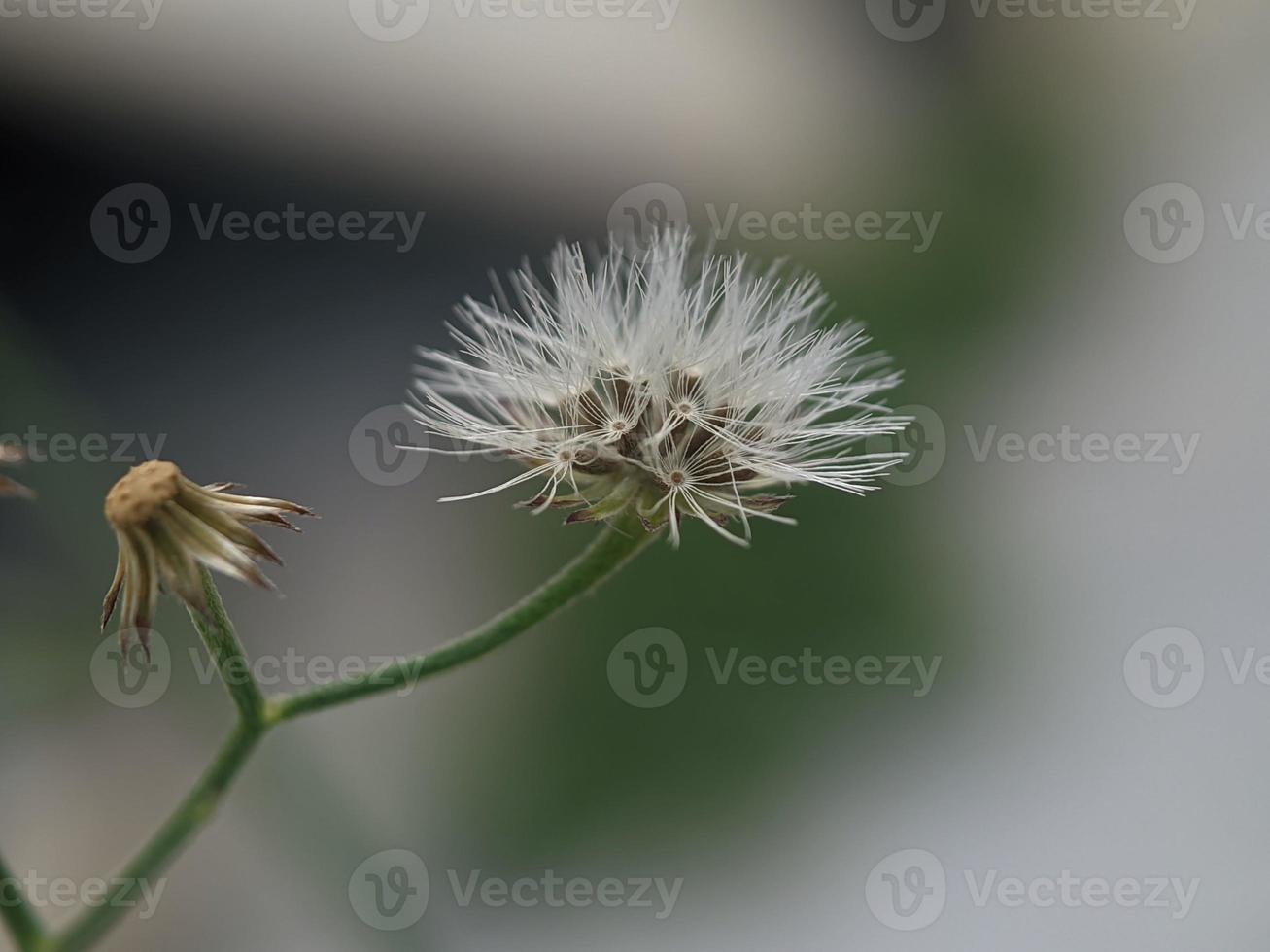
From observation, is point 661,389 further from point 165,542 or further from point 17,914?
point 17,914

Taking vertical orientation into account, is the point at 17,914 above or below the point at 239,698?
below

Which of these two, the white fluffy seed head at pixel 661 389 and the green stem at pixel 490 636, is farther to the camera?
the white fluffy seed head at pixel 661 389

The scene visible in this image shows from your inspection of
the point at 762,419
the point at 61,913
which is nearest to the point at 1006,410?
the point at 762,419

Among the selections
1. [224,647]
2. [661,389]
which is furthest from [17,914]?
[661,389]

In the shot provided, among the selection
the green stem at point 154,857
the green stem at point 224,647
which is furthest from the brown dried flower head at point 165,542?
the green stem at point 154,857

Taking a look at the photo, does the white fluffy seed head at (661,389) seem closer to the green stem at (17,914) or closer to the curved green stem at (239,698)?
the curved green stem at (239,698)

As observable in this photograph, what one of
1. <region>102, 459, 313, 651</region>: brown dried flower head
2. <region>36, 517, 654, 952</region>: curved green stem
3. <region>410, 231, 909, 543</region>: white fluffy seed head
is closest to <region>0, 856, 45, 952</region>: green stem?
<region>36, 517, 654, 952</region>: curved green stem
